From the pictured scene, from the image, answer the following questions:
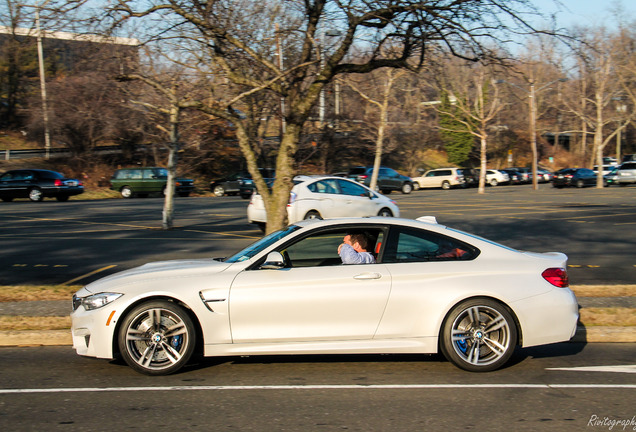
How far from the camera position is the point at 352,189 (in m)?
18.7

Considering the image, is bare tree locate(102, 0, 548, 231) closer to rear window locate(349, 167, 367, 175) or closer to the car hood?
the car hood

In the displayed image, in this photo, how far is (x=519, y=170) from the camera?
62.4 metres

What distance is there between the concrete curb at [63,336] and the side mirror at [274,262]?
2.66 m

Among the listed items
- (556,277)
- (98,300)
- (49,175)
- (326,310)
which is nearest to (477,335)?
(556,277)

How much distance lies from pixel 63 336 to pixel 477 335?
175 inches

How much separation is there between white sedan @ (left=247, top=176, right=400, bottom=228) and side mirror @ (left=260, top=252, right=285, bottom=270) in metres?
11.2

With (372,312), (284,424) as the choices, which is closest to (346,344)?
(372,312)

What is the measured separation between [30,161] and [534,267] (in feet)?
148

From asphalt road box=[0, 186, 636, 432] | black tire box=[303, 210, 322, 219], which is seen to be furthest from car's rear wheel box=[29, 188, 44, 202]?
asphalt road box=[0, 186, 636, 432]

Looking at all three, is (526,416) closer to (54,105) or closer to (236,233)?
(236,233)

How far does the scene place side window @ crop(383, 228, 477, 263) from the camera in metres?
6.13

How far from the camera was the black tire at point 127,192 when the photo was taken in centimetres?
3747

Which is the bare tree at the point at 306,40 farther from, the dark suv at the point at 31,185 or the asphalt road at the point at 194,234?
the dark suv at the point at 31,185

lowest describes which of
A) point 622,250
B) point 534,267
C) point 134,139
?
point 622,250
